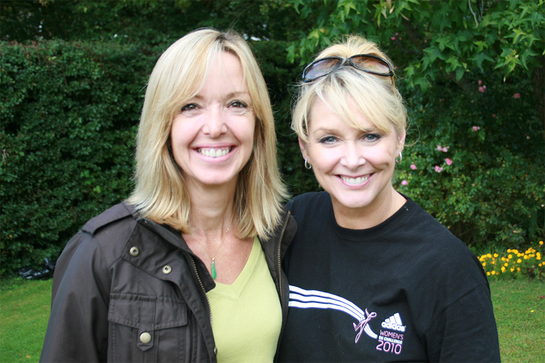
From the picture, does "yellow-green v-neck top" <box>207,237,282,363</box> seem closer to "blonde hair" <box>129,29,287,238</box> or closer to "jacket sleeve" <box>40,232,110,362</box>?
"blonde hair" <box>129,29,287,238</box>

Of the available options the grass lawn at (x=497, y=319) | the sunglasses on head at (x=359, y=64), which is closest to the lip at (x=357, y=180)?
the sunglasses on head at (x=359, y=64)

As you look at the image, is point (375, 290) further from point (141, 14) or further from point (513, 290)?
point (141, 14)

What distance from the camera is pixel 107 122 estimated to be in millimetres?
6816

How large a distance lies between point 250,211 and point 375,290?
29.8 inches

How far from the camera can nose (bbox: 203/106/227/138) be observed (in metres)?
1.87

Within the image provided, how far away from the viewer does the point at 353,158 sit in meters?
1.84

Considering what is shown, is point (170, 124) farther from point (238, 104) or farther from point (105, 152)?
point (105, 152)

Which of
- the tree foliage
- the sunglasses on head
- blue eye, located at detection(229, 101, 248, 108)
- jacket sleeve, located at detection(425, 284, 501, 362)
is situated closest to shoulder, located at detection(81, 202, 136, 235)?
blue eye, located at detection(229, 101, 248, 108)

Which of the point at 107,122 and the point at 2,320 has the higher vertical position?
the point at 107,122

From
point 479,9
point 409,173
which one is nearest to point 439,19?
point 479,9

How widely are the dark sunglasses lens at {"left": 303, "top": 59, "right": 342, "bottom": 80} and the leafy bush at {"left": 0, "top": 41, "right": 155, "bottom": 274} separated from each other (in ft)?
17.7

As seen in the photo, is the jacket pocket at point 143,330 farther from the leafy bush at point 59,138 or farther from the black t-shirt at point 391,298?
the leafy bush at point 59,138

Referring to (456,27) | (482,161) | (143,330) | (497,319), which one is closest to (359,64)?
(143,330)

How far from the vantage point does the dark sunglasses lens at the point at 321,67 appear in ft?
6.56
